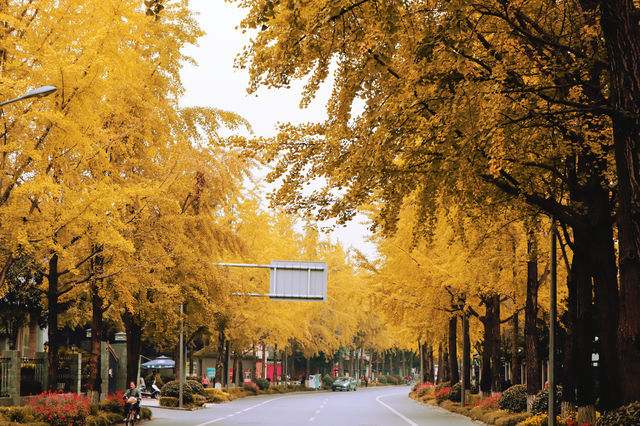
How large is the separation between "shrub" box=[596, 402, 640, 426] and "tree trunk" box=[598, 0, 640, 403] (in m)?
1.41

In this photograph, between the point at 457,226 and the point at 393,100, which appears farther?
the point at 457,226

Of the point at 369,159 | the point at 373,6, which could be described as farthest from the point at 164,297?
the point at 373,6

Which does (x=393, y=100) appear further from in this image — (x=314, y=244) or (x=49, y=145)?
(x=314, y=244)

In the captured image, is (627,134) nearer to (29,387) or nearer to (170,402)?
(29,387)

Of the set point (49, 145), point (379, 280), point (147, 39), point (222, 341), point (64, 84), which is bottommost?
point (222, 341)

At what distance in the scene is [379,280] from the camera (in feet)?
110

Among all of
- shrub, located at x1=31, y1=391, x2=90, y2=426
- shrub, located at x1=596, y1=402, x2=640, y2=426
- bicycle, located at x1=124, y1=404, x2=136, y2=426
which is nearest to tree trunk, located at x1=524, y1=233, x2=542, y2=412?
shrub, located at x1=596, y1=402, x2=640, y2=426

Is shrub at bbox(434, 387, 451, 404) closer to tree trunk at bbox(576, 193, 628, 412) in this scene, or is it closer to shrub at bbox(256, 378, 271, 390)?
shrub at bbox(256, 378, 271, 390)

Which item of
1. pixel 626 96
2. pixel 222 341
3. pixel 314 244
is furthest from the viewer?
pixel 314 244

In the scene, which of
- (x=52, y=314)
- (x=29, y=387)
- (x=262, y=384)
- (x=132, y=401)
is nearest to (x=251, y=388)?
(x=262, y=384)

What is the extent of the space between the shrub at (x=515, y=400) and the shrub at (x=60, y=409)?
13.1m

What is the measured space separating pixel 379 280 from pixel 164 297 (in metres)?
12.0

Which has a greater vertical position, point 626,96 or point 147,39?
point 147,39

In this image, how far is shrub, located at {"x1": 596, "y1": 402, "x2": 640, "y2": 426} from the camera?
10343 mm
